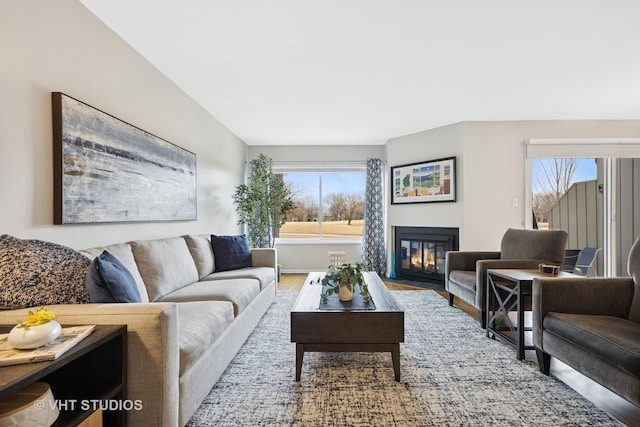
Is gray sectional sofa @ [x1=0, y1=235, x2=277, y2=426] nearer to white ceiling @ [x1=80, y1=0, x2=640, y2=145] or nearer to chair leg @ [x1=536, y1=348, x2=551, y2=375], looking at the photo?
white ceiling @ [x1=80, y1=0, x2=640, y2=145]

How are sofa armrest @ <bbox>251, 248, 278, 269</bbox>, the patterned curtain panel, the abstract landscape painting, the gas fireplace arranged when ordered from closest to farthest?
the abstract landscape painting → sofa armrest @ <bbox>251, 248, 278, 269</bbox> → the gas fireplace → the patterned curtain panel

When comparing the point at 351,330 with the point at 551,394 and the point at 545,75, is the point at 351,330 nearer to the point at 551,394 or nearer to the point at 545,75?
the point at 551,394

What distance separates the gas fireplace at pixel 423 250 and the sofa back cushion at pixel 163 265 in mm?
3484

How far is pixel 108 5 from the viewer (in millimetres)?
1991

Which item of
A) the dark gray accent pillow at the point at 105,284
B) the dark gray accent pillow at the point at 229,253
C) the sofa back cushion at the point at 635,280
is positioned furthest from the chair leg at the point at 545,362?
the dark gray accent pillow at the point at 229,253

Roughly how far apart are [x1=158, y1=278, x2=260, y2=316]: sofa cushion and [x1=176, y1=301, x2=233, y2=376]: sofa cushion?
12 cm

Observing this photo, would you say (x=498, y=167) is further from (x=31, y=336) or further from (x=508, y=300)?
(x=31, y=336)

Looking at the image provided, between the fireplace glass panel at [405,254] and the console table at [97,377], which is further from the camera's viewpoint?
the fireplace glass panel at [405,254]

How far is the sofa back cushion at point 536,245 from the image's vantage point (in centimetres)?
314

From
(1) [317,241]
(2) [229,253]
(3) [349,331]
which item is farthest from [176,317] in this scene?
(1) [317,241]

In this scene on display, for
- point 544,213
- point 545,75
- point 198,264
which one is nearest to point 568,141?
point 544,213

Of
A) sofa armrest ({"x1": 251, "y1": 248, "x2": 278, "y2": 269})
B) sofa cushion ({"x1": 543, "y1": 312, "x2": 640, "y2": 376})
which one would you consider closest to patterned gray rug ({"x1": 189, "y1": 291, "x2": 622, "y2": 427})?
sofa cushion ({"x1": 543, "y1": 312, "x2": 640, "y2": 376})

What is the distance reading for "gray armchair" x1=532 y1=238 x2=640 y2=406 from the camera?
1.62m

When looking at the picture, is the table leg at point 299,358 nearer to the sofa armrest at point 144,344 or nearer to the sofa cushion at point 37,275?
the sofa armrest at point 144,344
